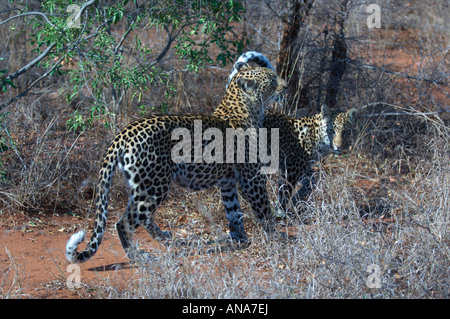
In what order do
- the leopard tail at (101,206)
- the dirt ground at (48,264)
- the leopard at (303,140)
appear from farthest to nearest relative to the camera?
the leopard at (303,140), the leopard tail at (101,206), the dirt ground at (48,264)

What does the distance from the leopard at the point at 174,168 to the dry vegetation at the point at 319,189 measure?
0.31m

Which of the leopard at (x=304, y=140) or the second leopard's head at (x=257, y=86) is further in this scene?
the leopard at (x=304, y=140)

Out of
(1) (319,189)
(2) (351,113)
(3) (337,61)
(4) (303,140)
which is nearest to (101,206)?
(1) (319,189)

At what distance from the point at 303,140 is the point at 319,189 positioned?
1615 millimetres

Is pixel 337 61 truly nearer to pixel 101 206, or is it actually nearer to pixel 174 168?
pixel 174 168

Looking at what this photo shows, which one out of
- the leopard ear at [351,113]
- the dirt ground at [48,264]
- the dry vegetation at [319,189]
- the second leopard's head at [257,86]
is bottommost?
the dirt ground at [48,264]

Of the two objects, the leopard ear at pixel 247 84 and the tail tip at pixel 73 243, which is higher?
the leopard ear at pixel 247 84

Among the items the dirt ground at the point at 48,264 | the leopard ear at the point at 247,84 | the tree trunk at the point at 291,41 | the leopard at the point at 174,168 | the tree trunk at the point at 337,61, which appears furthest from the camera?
the tree trunk at the point at 337,61

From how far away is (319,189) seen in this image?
18.4 ft

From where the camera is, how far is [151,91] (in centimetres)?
960

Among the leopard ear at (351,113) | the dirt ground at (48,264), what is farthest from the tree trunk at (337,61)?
the dirt ground at (48,264)

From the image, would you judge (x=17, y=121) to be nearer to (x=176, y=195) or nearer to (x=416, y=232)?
(x=176, y=195)

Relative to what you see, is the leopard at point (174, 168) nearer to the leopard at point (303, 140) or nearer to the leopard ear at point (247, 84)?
the leopard ear at point (247, 84)

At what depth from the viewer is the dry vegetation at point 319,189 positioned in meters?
4.61
